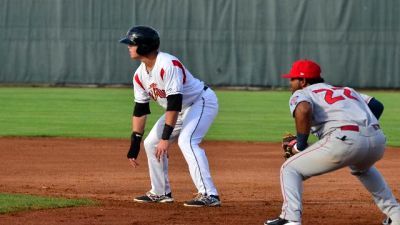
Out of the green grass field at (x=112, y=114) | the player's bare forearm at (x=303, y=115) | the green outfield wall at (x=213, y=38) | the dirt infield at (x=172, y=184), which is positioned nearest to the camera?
the player's bare forearm at (x=303, y=115)

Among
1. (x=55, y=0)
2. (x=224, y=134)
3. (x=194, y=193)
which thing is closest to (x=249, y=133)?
(x=224, y=134)

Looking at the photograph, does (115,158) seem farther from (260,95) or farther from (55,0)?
(55,0)

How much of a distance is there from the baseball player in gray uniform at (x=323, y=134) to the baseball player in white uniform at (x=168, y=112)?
53.4 inches

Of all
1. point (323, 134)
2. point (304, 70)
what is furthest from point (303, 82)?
point (323, 134)

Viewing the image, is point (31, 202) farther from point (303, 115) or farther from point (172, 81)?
point (303, 115)

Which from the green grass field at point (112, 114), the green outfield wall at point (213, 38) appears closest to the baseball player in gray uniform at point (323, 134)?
the green grass field at point (112, 114)

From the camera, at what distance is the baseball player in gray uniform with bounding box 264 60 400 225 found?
6730 mm

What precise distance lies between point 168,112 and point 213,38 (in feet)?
58.8

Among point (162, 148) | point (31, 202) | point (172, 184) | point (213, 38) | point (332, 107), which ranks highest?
point (332, 107)

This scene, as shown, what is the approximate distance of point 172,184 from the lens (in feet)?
33.4

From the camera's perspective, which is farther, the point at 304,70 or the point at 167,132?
the point at 167,132

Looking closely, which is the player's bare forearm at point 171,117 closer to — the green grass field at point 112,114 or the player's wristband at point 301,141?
the player's wristband at point 301,141

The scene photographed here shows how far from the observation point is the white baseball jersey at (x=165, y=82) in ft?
26.4

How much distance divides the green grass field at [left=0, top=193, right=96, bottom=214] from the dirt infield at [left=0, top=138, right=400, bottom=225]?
0.19 meters
